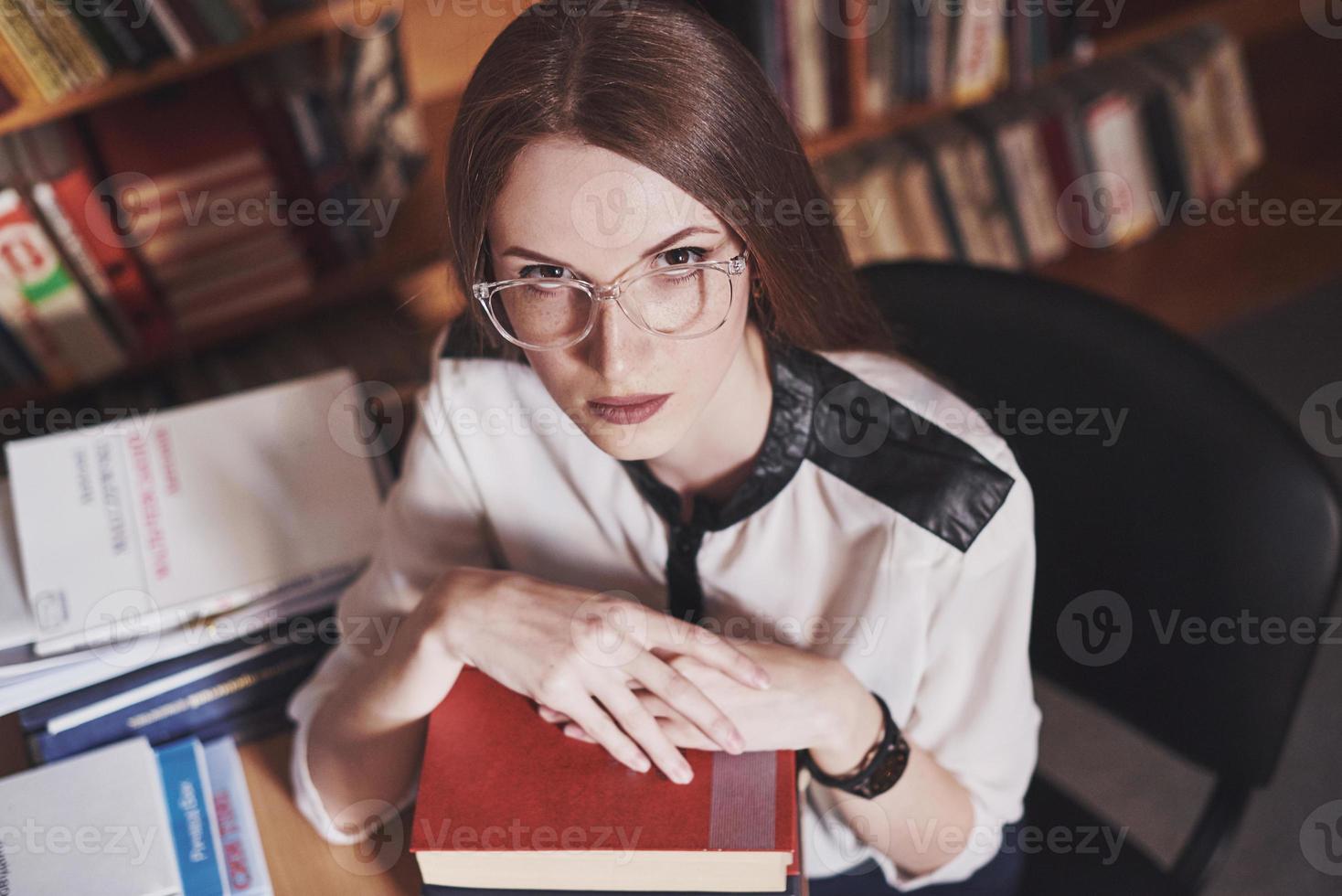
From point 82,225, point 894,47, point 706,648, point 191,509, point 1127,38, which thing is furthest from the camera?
point 1127,38

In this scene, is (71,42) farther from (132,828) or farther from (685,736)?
(685,736)

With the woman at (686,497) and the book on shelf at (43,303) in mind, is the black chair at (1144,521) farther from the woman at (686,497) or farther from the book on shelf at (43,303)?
the book on shelf at (43,303)

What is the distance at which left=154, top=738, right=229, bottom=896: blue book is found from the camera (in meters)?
0.95

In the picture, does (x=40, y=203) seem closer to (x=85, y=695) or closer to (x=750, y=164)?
(x=85, y=695)

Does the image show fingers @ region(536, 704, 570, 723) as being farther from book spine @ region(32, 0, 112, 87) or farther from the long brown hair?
book spine @ region(32, 0, 112, 87)

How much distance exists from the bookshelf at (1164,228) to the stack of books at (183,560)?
0.25 meters

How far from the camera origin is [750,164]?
842mm

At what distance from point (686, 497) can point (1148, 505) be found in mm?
442

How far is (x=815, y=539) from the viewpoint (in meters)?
1.03

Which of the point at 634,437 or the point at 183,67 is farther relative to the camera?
the point at 183,67

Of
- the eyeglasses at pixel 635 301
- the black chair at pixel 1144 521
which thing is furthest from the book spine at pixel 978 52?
the eyeglasses at pixel 635 301

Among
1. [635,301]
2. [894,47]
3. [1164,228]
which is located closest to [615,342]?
[635,301]

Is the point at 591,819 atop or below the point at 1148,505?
below

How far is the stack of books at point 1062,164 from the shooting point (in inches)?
82.1
